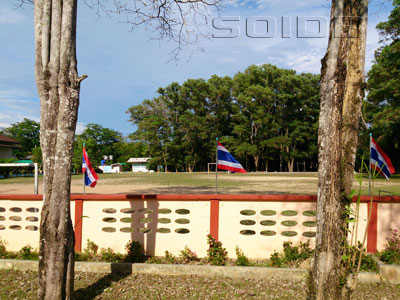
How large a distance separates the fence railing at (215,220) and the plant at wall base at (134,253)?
109mm

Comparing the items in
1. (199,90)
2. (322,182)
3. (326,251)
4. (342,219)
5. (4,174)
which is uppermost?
(199,90)

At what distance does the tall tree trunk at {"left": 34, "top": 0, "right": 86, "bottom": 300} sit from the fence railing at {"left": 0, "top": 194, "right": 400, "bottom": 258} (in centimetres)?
185

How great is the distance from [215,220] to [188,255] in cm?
78

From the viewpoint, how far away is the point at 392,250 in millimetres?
4723

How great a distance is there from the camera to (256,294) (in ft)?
A: 12.3

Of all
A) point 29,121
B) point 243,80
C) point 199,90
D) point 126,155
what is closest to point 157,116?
point 199,90

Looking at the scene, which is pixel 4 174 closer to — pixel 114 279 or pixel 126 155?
pixel 114 279

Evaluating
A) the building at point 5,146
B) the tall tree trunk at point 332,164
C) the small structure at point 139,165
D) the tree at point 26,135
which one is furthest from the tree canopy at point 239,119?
the tall tree trunk at point 332,164

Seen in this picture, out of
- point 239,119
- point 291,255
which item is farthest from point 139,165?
point 291,255

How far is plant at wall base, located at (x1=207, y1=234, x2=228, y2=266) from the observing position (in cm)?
464

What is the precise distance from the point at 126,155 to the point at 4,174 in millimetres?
46877

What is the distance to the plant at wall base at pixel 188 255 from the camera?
488 centimetres

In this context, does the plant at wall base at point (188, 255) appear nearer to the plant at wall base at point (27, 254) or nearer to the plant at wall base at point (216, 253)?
the plant at wall base at point (216, 253)

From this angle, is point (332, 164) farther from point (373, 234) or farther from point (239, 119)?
point (239, 119)
